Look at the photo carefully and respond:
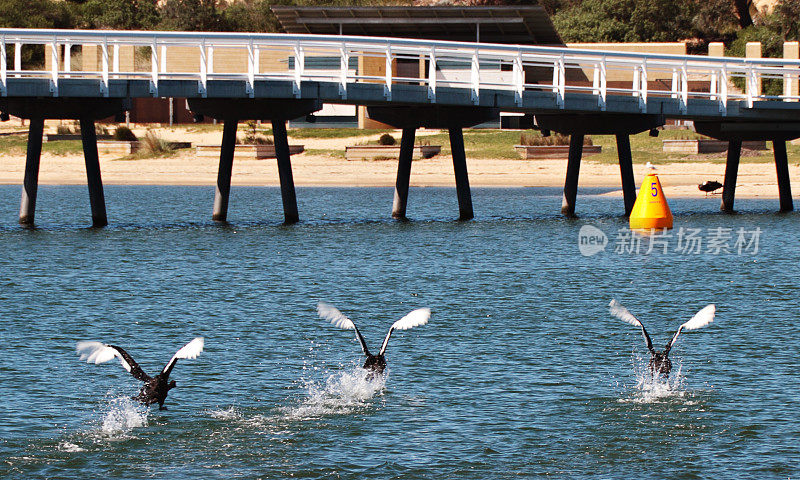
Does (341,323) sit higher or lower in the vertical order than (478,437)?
higher

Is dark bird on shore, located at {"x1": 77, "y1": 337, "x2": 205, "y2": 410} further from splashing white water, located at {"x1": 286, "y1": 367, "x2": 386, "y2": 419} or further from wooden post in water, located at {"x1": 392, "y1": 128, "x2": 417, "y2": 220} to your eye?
wooden post in water, located at {"x1": 392, "y1": 128, "x2": 417, "y2": 220}

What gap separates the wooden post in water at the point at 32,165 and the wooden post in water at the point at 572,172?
55.0ft

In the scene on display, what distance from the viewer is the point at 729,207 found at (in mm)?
44719

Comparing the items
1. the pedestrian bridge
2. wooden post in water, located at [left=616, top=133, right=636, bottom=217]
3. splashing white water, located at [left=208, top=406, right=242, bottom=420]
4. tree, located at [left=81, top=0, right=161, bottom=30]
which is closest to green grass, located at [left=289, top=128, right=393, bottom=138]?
the pedestrian bridge

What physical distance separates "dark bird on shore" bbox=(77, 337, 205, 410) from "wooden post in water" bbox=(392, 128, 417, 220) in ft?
76.8

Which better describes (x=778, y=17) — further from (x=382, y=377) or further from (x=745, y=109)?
(x=382, y=377)

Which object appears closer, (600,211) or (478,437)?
(478,437)

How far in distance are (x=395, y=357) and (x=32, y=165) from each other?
19.1 m

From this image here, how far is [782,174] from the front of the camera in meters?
43.2

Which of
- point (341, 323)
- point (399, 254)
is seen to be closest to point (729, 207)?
point (399, 254)

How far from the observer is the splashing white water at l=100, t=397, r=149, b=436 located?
15781mm

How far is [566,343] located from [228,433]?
7.50 meters

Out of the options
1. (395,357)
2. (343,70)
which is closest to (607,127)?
(343,70)

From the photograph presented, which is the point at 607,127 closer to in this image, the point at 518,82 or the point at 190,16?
the point at 518,82
